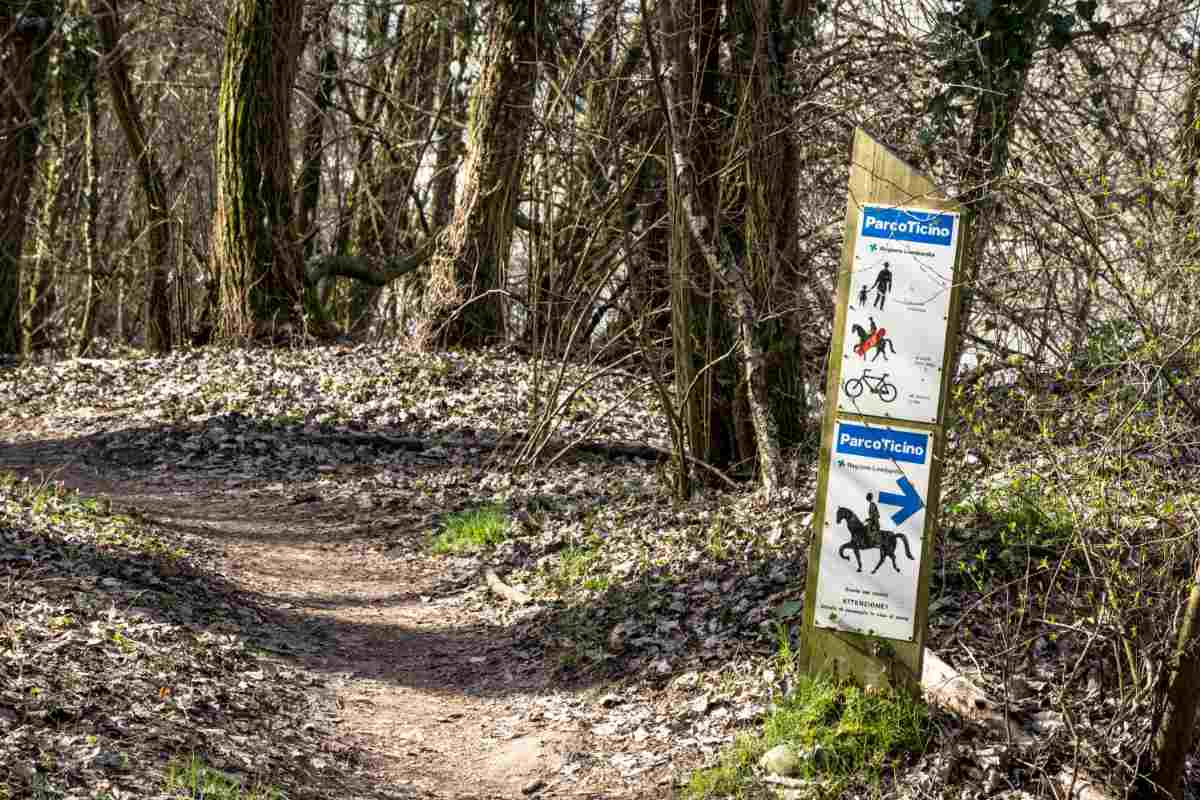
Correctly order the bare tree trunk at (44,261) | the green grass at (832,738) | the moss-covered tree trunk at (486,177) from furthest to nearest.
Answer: the bare tree trunk at (44,261) → the moss-covered tree trunk at (486,177) → the green grass at (832,738)

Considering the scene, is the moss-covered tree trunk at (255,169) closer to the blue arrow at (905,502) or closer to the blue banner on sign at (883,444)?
the blue banner on sign at (883,444)

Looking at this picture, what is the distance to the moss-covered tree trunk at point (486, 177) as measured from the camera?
1305 centimetres

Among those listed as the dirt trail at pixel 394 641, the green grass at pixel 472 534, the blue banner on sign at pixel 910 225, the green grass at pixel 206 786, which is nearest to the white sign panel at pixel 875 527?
the blue banner on sign at pixel 910 225

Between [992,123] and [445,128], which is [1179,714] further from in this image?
[445,128]

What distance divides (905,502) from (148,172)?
14.3 metres

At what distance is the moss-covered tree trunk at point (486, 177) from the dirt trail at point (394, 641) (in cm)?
415

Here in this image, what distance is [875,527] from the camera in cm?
493

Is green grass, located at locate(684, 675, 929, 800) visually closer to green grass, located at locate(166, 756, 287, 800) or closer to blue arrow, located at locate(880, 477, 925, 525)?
blue arrow, located at locate(880, 477, 925, 525)

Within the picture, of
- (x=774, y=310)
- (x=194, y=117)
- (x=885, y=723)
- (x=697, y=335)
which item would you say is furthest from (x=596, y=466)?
(x=194, y=117)

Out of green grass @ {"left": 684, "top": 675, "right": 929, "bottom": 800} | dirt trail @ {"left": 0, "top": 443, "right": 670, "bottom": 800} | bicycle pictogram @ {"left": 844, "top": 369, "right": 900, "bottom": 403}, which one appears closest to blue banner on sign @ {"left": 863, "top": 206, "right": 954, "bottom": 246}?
bicycle pictogram @ {"left": 844, "top": 369, "right": 900, "bottom": 403}

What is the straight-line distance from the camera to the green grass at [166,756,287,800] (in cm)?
419

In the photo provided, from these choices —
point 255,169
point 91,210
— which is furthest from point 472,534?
point 91,210

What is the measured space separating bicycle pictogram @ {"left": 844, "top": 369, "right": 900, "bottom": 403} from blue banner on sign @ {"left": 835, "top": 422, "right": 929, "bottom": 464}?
0.13 m

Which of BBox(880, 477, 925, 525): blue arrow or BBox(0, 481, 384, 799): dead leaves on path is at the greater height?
BBox(880, 477, 925, 525): blue arrow
